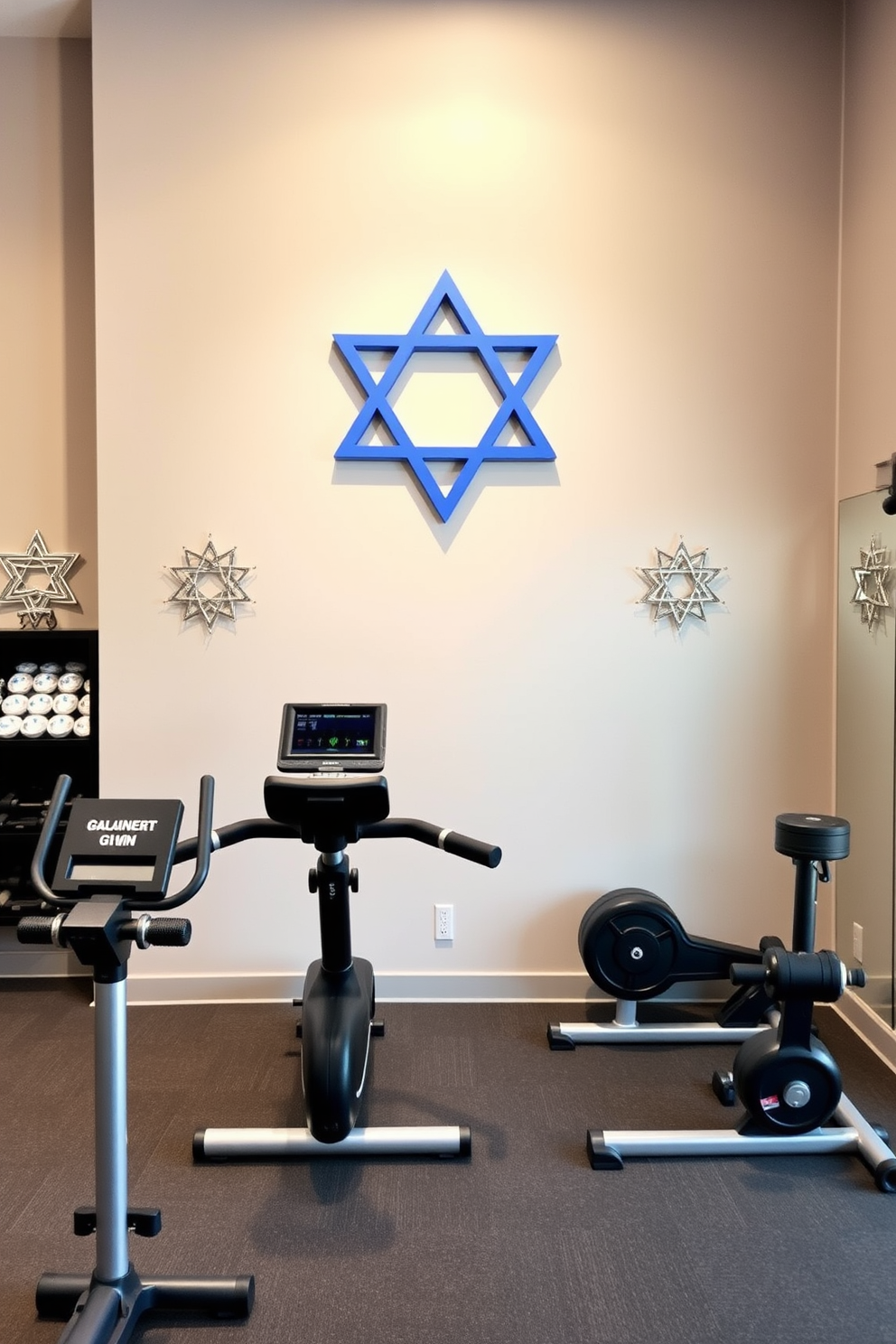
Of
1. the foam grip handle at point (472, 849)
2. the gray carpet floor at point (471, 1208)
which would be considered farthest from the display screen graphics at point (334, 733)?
the gray carpet floor at point (471, 1208)

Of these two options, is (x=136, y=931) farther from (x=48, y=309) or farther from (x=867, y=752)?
(x=48, y=309)

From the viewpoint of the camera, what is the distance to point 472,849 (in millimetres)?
2191

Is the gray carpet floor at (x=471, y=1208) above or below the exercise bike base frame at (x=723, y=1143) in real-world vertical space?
below

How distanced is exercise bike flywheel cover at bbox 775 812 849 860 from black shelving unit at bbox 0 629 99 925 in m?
2.27

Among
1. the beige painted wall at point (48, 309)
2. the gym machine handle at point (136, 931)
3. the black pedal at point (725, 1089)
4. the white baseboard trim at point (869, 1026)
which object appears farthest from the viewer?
the beige painted wall at point (48, 309)

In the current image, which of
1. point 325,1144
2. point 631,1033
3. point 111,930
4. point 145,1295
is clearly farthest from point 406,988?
point 111,930

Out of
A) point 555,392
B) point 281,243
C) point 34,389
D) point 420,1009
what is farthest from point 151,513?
point 420,1009

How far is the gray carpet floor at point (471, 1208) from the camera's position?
6.14ft

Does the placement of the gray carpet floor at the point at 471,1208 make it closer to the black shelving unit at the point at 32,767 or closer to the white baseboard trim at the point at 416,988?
the white baseboard trim at the point at 416,988

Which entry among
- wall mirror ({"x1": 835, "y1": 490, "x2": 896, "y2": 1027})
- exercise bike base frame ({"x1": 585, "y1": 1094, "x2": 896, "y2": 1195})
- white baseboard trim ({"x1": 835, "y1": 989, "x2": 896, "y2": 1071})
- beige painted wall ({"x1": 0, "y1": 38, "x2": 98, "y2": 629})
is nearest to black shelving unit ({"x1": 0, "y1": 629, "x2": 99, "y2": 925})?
beige painted wall ({"x1": 0, "y1": 38, "x2": 98, "y2": 629})

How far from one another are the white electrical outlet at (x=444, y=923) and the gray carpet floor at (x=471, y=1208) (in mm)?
355

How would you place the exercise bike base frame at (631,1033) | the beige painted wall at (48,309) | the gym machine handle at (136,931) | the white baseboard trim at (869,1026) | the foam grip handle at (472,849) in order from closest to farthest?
the gym machine handle at (136,931) → the foam grip handle at (472,849) → the white baseboard trim at (869,1026) → the exercise bike base frame at (631,1033) → the beige painted wall at (48,309)

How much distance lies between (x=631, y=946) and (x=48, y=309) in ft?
9.81

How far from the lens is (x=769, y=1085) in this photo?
234cm
